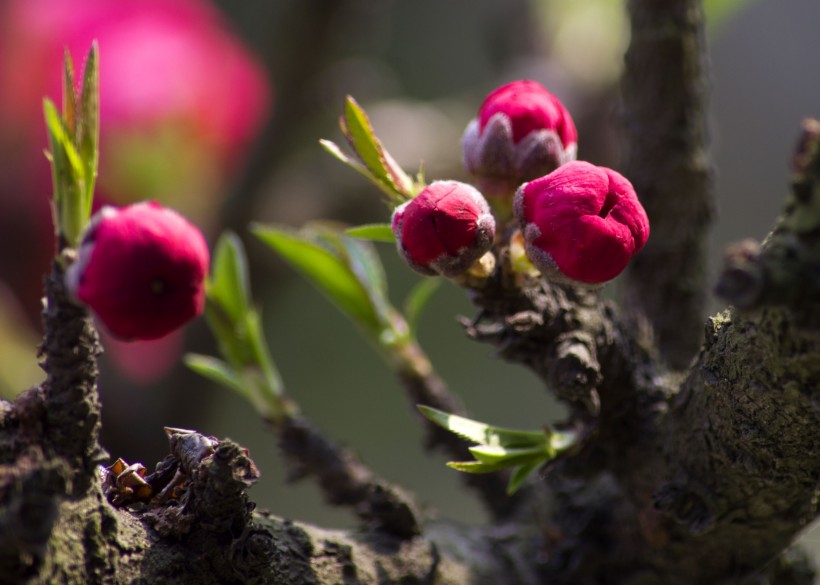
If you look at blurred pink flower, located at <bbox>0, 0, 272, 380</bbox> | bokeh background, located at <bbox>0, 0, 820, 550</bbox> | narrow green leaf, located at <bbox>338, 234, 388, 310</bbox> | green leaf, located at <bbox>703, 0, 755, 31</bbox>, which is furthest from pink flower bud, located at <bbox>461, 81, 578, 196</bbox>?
blurred pink flower, located at <bbox>0, 0, 272, 380</bbox>

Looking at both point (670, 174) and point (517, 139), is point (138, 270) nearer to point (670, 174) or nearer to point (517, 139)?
point (517, 139)

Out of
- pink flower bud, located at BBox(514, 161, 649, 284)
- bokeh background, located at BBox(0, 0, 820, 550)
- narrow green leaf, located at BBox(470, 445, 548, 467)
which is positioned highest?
bokeh background, located at BBox(0, 0, 820, 550)

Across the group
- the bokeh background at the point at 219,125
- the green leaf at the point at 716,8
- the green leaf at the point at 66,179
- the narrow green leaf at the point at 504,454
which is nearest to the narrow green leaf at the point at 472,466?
the narrow green leaf at the point at 504,454

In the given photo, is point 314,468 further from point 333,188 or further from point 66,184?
point 333,188

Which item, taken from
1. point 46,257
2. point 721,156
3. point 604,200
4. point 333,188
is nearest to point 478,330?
point 604,200

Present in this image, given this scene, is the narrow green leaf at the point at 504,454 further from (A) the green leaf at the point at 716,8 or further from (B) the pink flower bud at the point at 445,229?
(A) the green leaf at the point at 716,8

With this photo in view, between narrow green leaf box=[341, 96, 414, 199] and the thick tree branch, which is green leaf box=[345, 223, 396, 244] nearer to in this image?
narrow green leaf box=[341, 96, 414, 199]
